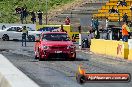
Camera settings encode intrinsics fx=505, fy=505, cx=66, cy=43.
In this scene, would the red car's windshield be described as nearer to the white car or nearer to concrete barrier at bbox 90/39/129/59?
concrete barrier at bbox 90/39/129/59

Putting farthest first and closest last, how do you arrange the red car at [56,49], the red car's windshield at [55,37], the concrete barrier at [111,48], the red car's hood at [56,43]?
1. the concrete barrier at [111,48]
2. the red car's windshield at [55,37]
3. the red car's hood at [56,43]
4. the red car at [56,49]

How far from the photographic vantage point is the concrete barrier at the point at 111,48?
2755 centimetres

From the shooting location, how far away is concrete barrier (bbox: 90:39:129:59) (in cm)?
2755

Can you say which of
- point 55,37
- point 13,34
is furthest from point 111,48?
point 13,34

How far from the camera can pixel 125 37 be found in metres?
31.0

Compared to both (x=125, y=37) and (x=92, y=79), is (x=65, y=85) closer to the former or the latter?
(x=92, y=79)

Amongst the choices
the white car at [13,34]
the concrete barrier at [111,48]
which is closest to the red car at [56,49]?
the concrete barrier at [111,48]

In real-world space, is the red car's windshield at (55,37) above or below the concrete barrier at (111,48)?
above

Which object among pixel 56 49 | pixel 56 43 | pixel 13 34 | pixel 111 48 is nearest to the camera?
pixel 56 49

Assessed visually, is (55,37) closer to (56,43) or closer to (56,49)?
(56,43)

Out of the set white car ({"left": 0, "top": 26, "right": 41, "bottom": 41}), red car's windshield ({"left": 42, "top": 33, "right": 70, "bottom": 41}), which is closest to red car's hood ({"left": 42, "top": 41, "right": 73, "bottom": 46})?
red car's windshield ({"left": 42, "top": 33, "right": 70, "bottom": 41})

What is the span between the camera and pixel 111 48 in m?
30.2

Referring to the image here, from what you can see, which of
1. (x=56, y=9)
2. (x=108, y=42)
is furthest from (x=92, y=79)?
(x=56, y=9)

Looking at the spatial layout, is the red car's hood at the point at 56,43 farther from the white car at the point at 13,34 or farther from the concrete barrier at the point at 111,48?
the white car at the point at 13,34
